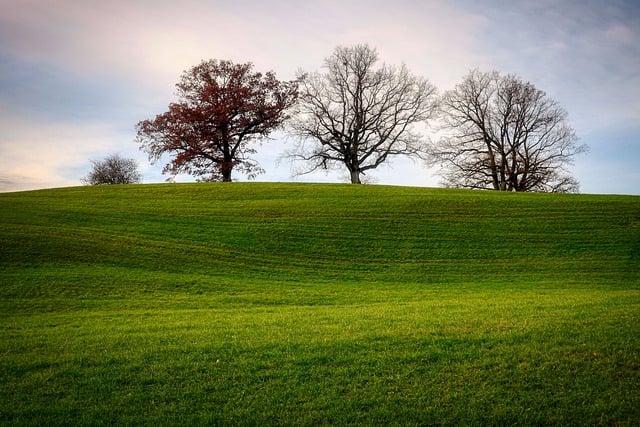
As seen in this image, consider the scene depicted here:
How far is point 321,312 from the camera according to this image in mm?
14211

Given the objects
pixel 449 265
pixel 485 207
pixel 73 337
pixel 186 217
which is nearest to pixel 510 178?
pixel 485 207

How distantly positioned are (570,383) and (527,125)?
55.1 m

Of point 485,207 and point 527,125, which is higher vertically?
point 527,125

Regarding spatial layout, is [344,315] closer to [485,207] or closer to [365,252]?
[365,252]

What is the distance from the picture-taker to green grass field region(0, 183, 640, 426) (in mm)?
7344

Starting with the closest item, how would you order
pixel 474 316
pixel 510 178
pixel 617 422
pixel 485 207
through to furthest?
1. pixel 617 422
2. pixel 474 316
3. pixel 485 207
4. pixel 510 178

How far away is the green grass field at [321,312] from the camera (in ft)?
24.1

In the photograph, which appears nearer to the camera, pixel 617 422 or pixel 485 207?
pixel 617 422

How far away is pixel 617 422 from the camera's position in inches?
257

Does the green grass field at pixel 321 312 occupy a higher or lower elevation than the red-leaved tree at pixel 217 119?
lower

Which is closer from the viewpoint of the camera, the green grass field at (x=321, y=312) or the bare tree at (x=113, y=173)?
the green grass field at (x=321, y=312)

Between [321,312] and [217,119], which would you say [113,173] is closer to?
[217,119]

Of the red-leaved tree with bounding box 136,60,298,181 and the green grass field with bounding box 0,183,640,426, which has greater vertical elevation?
the red-leaved tree with bounding box 136,60,298,181

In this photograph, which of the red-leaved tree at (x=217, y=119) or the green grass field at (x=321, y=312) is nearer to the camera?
the green grass field at (x=321, y=312)
